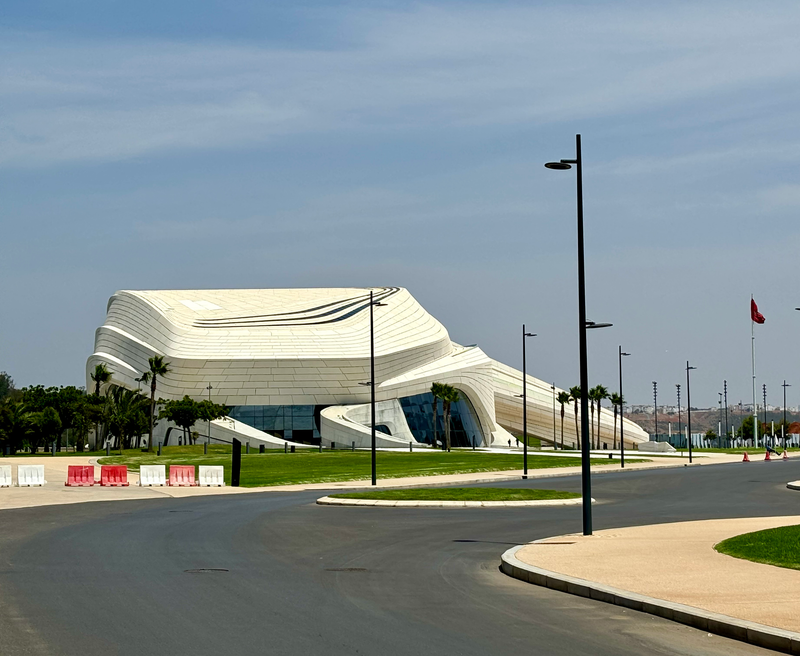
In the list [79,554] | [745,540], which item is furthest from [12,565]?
[745,540]

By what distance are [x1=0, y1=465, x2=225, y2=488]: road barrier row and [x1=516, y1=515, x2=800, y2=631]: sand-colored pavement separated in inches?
1069

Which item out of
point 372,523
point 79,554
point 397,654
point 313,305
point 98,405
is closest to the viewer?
point 397,654

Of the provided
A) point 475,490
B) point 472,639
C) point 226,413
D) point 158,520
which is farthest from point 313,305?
point 472,639

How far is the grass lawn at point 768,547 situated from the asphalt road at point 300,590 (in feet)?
4.47

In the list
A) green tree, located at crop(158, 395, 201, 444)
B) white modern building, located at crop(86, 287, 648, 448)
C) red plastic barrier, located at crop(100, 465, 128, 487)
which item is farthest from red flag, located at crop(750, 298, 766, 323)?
red plastic barrier, located at crop(100, 465, 128, 487)

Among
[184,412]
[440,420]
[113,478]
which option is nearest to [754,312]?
[440,420]

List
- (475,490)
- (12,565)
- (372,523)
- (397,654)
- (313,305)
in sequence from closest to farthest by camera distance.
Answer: (397,654)
(12,565)
(372,523)
(475,490)
(313,305)

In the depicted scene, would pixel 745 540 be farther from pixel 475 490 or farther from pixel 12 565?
pixel 475 490

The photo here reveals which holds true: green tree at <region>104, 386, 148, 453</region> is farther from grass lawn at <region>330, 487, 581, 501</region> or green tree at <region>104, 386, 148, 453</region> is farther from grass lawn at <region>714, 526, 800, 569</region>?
grass lawn at <region>714, 526, 800, 569</region>

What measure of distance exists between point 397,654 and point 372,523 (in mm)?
16910

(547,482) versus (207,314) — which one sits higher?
(207,314)

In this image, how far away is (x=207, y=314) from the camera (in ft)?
438

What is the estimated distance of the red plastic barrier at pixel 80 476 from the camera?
46.1 metres

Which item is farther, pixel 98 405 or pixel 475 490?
pixel 98 405
